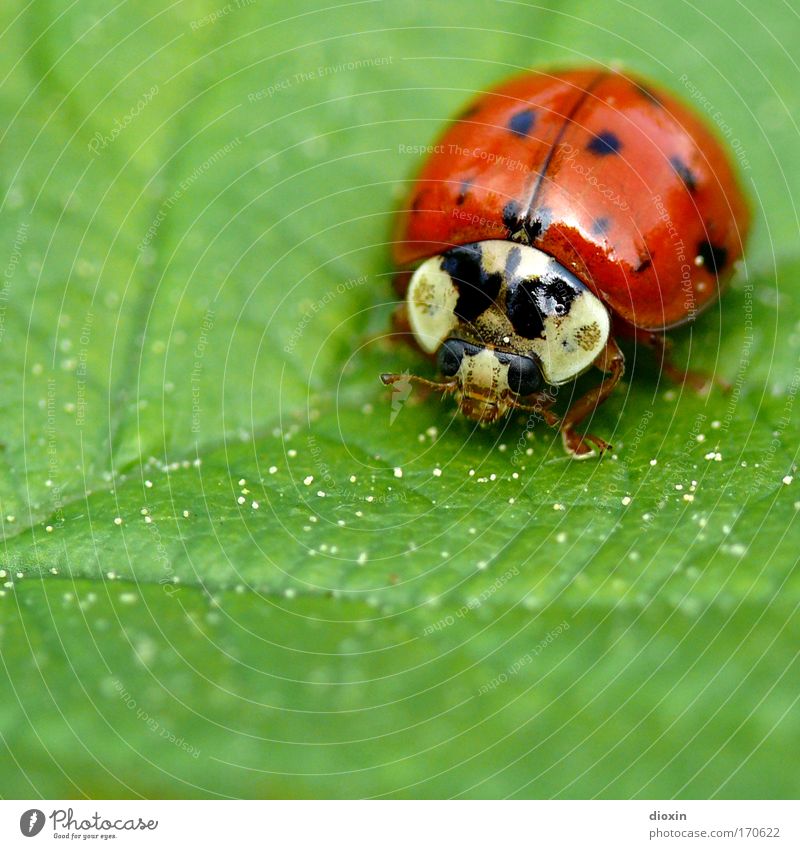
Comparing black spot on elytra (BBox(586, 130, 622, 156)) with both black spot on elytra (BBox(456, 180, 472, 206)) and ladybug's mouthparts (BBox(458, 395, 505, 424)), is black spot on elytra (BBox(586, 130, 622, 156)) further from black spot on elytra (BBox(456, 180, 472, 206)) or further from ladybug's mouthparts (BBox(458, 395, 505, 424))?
ladybug's mouthparts (BBox(458, 395, 505, 424))

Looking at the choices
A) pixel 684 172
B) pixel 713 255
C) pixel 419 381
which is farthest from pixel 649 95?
pixel 419 381

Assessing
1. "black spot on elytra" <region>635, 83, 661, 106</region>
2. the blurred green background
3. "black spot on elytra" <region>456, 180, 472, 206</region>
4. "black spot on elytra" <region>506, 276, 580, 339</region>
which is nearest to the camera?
the blurred green background

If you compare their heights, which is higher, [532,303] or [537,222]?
[537,222]

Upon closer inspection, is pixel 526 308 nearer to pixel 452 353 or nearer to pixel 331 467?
pixel 452 353

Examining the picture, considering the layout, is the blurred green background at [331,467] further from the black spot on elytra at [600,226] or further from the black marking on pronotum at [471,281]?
the black spot on elytra at [600,226]

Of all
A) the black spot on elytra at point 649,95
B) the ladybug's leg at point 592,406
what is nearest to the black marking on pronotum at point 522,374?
the ladybug's leg at point 592,406

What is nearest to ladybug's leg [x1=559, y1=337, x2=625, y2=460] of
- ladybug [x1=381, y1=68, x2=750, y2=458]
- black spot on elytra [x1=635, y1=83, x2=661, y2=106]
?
ladybug [x1=381, y1=68, x2=750, y2=458]

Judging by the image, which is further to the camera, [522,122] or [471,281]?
[522,122]
